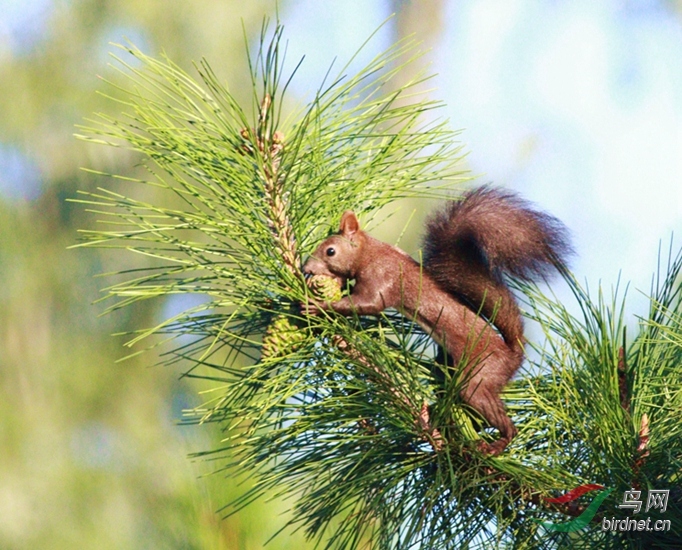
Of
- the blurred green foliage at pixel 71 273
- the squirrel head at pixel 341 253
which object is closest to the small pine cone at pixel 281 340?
the squirrel head at pixel 341 253

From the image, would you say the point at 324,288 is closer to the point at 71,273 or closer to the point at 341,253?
the point at 341,253

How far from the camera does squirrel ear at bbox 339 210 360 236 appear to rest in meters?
1.17

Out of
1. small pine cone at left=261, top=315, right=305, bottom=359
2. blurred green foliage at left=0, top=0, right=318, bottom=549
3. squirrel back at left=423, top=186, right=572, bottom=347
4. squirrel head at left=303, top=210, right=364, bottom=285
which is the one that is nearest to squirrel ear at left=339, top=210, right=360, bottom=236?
squirrel head at left=303, top=210, right=364, bottom=285

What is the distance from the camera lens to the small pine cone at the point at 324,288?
1.03 m

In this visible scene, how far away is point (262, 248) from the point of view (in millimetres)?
963

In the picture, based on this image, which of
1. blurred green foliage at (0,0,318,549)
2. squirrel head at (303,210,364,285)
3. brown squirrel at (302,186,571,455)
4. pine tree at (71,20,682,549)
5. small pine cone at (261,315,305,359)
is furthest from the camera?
blurred green foliage at (0,0,318,549)

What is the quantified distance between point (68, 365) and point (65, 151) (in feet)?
3.76

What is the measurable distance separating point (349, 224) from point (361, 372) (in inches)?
13.9

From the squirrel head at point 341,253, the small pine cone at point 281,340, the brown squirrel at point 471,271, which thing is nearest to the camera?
the small pine cone at point 281,340

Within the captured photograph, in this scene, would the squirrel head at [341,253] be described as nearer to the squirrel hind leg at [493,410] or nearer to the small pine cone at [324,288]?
the small pine cone at [324,288]

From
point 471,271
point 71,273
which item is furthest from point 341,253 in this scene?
point 71,273

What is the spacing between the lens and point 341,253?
1.29 metres

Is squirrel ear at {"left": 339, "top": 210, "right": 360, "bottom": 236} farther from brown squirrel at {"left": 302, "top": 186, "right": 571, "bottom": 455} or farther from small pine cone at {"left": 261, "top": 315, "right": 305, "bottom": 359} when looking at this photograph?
small pine cone at {"left": 261, "top": 315, "right": 305, "bottom": 359}

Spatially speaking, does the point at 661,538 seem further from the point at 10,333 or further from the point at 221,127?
the point at 10,333
